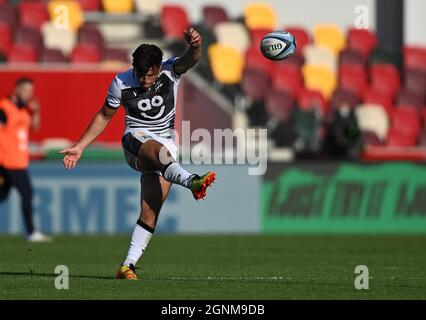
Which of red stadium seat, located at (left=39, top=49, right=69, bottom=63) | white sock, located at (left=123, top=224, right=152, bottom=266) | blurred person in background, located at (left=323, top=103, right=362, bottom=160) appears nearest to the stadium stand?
red stadium seat, located at (left=39, top=49, right=69, bottom=63)

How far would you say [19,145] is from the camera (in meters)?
19.2

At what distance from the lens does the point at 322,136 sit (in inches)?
945

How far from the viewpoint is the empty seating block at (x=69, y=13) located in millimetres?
26766

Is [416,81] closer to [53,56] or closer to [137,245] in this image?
[53,56]

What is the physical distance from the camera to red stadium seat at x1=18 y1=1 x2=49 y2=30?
27.4m

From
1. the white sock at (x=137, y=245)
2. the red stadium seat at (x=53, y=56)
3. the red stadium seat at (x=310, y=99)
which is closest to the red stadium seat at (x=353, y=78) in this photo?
the red stadium seat at (x=310, y=99)

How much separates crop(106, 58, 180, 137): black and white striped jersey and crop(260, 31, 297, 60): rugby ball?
1.23m

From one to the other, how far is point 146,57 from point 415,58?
18.4 m

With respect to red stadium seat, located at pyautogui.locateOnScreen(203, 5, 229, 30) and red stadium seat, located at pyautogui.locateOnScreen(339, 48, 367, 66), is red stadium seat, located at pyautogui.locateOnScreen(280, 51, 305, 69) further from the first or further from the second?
red stadium seat, located at pyautogui.locateOnScreen(203, 5, 229, 30)

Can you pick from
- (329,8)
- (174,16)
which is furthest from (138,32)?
(329,8)

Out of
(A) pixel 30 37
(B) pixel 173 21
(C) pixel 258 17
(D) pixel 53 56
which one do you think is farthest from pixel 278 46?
(C) pixel 258 17

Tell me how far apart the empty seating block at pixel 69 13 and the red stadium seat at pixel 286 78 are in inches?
171

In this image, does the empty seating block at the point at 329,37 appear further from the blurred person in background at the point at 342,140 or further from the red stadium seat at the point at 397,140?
the blurred person in background at the point at 342,140

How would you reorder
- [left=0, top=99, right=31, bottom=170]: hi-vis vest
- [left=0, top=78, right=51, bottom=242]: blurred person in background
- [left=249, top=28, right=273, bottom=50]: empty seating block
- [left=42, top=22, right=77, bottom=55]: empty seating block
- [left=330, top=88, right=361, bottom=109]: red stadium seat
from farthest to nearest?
1. [left=249, top=28, right=273, bottom=50]: empty seating block
2. [left=42, top=22, right=77, bottom=55]: empty seating block
3. [left=330, top=88, right=361, bottom=109]: red stadium seat
4. [left=0, top=99, right=31, bottom=170]: hi-vis vest
5. [left=0, top=78, right=51, bottom=242]: blurred person in background
